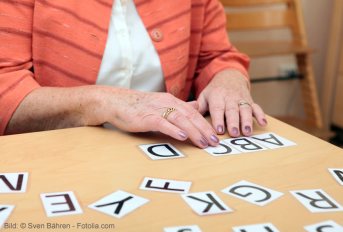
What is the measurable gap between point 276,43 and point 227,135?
73.8 inches

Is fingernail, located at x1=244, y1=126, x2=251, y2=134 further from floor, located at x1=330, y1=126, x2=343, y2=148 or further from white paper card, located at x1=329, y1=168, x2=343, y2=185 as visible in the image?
floor, located at x1=330, y1=126, x2=343, y2=148

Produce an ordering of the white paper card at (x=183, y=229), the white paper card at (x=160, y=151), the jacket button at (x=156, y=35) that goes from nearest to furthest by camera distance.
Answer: the white paper card at (x=183, y=229) → the white paper card at (x=160, y=151) → the jacket button at (x=156, y=35)

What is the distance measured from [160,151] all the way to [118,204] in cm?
20

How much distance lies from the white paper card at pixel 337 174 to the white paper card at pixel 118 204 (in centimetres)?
29

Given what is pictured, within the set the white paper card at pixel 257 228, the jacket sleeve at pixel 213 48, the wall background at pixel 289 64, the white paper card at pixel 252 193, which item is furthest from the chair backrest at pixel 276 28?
the white paper card at pixel 257 228

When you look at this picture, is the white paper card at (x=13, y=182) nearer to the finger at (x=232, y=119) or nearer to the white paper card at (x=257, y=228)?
the white paper card at (x=257, y=228)

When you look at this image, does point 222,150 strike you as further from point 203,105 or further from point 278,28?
point 278,28

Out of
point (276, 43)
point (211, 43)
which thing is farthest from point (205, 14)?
point (276, 43)

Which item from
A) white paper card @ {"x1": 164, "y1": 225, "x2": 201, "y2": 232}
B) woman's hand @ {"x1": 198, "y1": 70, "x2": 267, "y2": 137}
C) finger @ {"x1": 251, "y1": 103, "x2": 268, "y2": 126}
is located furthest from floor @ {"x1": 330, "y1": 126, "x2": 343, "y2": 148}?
white paper card @ {"x1": 164, "y1": 225, "x2": 201, "y2": 232}

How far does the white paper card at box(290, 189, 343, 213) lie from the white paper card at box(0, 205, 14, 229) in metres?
0.37

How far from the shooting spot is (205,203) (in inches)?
25.2

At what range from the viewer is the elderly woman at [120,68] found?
0.92 metres

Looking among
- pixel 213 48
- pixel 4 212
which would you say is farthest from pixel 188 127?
pixel 213 48

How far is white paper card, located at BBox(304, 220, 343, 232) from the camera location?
1.94ft
